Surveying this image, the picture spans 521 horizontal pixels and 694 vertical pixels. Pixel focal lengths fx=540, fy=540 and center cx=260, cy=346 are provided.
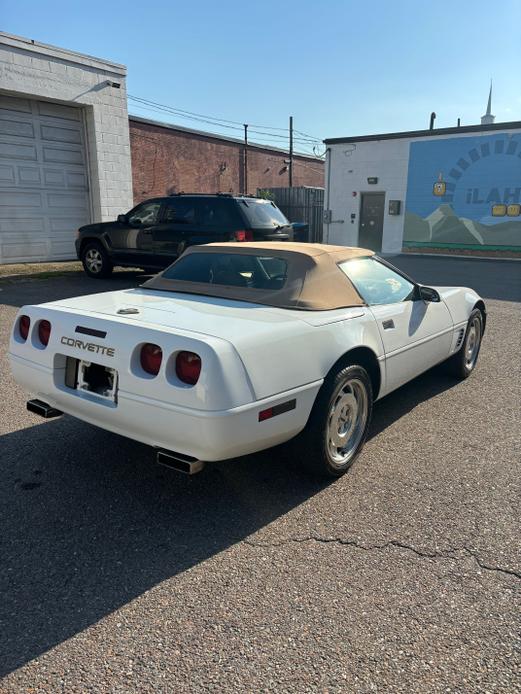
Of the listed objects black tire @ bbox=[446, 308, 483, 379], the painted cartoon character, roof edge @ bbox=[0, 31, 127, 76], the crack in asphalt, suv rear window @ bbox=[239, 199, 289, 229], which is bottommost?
the crack in asphalt

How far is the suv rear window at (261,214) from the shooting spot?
9.88m

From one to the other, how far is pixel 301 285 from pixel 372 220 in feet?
59.5

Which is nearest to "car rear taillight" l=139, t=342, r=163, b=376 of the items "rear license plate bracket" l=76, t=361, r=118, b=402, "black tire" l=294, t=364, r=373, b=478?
"rear license plate bracket" l=76, t=361, r=118, b=402

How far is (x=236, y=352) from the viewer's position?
2514mm

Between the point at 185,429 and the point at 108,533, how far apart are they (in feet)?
2.42

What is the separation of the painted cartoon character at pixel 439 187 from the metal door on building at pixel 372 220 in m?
1.97

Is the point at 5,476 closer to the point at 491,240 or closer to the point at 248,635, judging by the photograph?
the point at 248,635

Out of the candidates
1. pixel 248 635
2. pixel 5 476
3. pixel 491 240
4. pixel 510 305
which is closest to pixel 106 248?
pixel 510 305

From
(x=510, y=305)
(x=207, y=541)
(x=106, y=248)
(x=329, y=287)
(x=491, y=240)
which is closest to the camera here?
(x=207, y=541)

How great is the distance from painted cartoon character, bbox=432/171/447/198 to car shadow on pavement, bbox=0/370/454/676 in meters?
16.6

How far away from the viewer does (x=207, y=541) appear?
2.68 m

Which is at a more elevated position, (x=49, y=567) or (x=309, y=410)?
(x=309, y=410)

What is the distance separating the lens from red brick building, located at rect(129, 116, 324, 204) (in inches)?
928

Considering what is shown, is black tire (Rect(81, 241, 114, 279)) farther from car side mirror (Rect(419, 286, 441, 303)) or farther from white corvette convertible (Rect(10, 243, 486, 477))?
car side mirror (Rect(419, 286, 441, 303))
